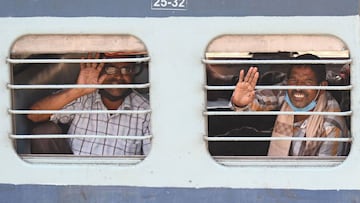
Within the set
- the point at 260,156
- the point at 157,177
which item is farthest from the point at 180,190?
the point at 260,156

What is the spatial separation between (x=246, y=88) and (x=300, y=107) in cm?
26

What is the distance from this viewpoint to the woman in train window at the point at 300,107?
2.80 meters

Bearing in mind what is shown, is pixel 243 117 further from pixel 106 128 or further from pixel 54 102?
pixel 54 102

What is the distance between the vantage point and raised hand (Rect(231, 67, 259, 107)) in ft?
9.14

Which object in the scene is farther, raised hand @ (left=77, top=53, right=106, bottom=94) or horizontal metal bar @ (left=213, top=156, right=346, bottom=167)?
raised hand @ (left=77, top=53, right=106, bottom=94)

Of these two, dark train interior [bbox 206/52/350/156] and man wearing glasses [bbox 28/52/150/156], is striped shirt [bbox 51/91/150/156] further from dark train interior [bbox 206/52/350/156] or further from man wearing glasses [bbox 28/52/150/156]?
dark train interior [bbox 206/52/350/156]

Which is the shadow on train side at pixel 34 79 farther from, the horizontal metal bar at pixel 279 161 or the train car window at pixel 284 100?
the horizontal metal bar at pixel 279 161

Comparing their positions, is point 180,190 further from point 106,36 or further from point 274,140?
point 106,36

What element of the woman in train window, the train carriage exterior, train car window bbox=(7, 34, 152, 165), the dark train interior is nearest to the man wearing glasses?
train car window bbox=(7, 34, 152, 165)

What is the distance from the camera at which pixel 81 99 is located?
2998 millimetres

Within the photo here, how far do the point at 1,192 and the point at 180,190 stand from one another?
687mm

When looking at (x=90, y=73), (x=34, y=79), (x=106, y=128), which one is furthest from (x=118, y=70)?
(x=34, y=79)

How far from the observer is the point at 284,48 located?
107 inches
